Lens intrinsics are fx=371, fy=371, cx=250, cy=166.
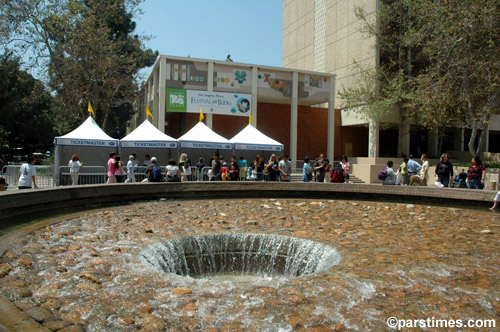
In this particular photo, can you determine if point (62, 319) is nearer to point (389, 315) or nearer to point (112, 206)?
point (389, 315)

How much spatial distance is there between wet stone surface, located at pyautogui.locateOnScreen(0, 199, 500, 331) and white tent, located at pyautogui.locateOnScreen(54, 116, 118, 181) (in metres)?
9.90

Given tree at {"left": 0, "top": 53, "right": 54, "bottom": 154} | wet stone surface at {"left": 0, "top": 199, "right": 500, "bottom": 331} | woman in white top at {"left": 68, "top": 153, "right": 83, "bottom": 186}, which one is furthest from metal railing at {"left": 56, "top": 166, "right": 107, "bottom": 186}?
tree at {"left": 0, "top": 53, "right": 54, "bottom": 154}

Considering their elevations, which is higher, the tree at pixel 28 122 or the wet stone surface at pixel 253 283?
the tree at pixel 28 122

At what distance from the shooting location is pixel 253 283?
4168 mm

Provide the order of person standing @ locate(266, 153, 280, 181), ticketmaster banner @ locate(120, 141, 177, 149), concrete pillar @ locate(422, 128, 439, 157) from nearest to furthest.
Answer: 1. person standing @ locate(266, 153, 280, 181)
2. ticketmaster banner @ locate(120, 141, 177, 149)
3. concrete pillar @ locate(422, 128, 439, 157)

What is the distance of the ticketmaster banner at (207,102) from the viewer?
24453mm

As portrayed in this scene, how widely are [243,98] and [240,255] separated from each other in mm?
21181

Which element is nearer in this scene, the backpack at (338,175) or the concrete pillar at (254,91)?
the backpack at (338,175)

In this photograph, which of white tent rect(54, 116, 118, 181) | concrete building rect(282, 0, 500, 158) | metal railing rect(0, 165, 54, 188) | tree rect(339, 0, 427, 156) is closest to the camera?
metal railing rect(0, 165, 54, 188)

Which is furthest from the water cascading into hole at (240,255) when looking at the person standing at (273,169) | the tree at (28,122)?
the tree at (28,122)

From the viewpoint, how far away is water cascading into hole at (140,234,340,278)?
5254 mm

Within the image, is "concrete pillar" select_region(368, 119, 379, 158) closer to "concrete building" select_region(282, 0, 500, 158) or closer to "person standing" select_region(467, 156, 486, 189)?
"concrete building" select_region(282, 0, 500, 158)

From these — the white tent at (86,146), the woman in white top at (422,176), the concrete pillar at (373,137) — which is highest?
the concrete pillar at (373,137)

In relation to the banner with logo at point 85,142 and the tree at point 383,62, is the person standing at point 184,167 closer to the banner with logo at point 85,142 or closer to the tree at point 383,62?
the banner with logo at point 85,142
